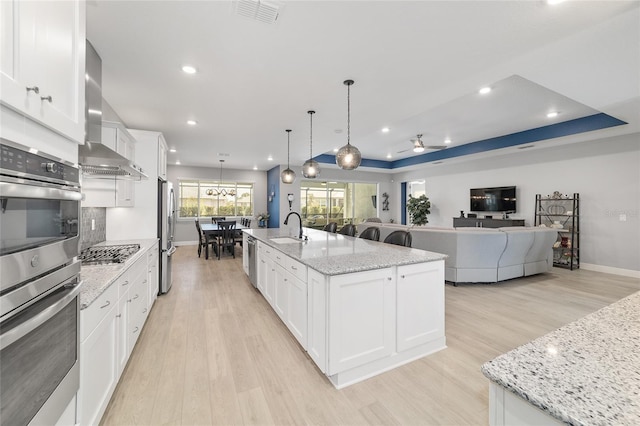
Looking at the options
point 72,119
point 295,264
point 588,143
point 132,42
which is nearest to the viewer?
point 72,119

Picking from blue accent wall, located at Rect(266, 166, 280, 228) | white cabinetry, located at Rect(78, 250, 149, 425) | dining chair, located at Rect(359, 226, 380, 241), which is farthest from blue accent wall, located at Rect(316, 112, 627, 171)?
white cabinetry, located at Rect(78, 250, 149, 425)

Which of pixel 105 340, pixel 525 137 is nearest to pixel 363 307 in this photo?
pixel 105 340

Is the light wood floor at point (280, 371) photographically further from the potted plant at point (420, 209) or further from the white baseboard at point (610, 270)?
the potted plant at point (420, 209)

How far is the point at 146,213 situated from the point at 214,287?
5.15 ft

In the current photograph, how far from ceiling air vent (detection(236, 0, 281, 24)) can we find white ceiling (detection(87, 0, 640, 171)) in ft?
0.22

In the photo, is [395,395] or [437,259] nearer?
[395,395]

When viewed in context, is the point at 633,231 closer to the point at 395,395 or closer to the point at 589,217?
the point at 589,217

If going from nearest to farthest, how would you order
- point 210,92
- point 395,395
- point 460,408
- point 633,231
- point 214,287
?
point 460,408, point 395,395, point 210,92, point 214,287, point 633,231

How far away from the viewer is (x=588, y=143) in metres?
5.51

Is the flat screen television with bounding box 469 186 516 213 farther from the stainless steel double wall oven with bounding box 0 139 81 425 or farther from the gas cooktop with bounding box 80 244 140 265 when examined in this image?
the stainless steel double wall oven with bounding box 0 139 81 425

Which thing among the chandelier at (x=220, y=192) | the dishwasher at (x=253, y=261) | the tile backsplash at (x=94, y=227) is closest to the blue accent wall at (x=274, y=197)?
the chandelier at (x=220, y=192)

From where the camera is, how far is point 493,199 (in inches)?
278

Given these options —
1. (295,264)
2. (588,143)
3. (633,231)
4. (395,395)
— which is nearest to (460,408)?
(395,395)

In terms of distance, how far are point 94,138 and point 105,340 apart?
5.38 feet
